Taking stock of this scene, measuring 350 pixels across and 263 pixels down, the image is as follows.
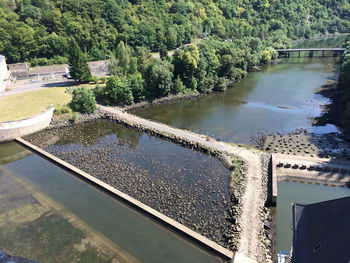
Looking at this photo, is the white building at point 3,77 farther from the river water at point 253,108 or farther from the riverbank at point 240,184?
the river water at point 253,108

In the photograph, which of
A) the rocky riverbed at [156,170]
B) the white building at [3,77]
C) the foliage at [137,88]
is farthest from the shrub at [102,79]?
the white building at [3,77]

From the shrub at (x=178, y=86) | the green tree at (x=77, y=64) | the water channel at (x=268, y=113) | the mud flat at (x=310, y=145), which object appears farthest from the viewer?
the shrub at (x=178, y=86)

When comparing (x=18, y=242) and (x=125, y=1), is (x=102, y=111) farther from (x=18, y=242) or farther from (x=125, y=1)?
(x=125, y=1)

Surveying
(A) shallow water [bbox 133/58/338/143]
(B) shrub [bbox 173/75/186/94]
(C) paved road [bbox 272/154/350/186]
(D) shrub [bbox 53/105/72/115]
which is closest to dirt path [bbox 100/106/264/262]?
(C) paved road [bbox 272/154/350/186]

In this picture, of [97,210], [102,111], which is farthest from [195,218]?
[102,111]

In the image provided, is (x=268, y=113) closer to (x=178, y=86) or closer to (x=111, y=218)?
(x=178, y=86)

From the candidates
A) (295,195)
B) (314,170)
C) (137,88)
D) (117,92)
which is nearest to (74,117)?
(117,92)

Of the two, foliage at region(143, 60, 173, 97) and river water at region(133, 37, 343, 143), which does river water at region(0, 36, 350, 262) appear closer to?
river water at region(133, 37, 343, 143)
